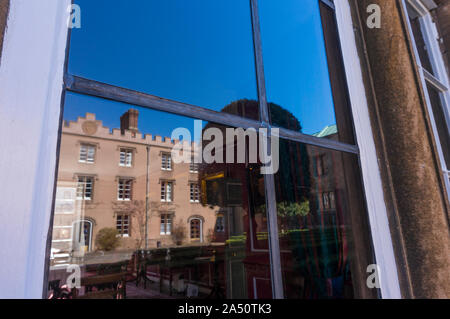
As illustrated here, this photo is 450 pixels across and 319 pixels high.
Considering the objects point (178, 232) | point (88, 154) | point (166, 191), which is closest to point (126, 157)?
point (88, 154)

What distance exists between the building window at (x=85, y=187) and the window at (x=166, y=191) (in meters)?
6.36

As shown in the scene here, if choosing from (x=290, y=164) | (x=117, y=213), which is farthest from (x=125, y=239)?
(x=290, y=164)

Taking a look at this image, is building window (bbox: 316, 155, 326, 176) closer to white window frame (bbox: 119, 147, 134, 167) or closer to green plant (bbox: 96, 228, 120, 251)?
white window frame (bbox: 119, 147, 134, 167)

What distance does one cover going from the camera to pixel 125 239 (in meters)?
24.8

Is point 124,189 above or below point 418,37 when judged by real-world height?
above

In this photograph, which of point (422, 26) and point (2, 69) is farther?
point (422, 26)

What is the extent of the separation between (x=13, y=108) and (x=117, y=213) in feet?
87.9

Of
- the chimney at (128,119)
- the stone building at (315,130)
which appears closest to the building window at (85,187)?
the chimney at (128,119)

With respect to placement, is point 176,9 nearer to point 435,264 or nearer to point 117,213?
point 435,264

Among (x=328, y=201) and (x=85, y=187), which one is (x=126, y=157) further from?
(x=328, y=201)

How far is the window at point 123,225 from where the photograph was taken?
24578 millimetres

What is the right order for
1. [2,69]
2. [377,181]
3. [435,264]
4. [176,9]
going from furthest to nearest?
1. [176,9]
2. [377,181]
3. [435,264]
4. [2,69]

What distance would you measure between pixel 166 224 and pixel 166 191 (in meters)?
3.18

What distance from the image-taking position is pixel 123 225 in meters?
24.6
